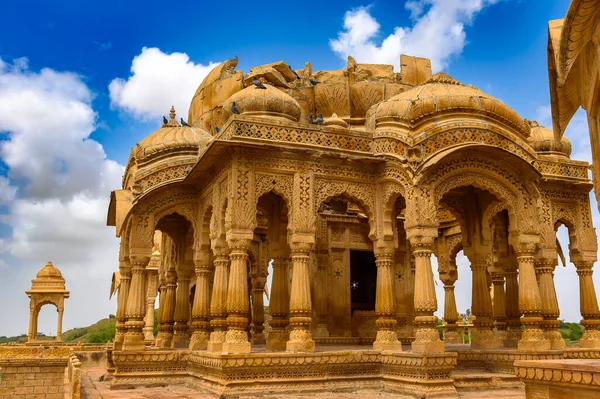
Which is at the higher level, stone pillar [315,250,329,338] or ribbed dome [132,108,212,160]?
ribbed dome [132,108,212,160]

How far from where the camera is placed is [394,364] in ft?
33.1

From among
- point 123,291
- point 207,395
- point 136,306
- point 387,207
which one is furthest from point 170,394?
point 387,207

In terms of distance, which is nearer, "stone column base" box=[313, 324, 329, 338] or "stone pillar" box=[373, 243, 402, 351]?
"stone pillar" box=[373, 243, 402, 351]

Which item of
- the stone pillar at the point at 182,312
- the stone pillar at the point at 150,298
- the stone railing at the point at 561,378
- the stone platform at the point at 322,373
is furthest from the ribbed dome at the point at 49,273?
the stone railing at the point at 561,378

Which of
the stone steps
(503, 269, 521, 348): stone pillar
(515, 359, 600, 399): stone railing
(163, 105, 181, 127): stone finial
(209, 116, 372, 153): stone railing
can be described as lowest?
the stone steps

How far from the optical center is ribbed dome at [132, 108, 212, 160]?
43.9 feet

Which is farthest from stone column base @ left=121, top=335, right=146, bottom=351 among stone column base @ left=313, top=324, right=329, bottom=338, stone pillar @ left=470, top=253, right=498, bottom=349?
stone pillar @ left=470, top=253, right=498, bottom=349

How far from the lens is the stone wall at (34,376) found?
19.4 metres

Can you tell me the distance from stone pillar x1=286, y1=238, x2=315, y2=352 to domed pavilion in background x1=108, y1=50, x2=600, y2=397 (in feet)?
0.07

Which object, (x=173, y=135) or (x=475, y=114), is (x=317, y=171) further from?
(x=173, y=135)

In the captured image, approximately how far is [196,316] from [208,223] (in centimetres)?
201

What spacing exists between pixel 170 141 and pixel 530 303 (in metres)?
8.35

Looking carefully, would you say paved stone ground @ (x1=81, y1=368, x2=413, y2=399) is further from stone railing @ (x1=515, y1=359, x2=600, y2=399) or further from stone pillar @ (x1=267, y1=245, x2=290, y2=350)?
stone railing @ (x1=515, y1=359, x2=600, y2=399)

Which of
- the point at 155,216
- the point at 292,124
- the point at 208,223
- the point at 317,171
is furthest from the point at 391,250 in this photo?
the point at 155,216
